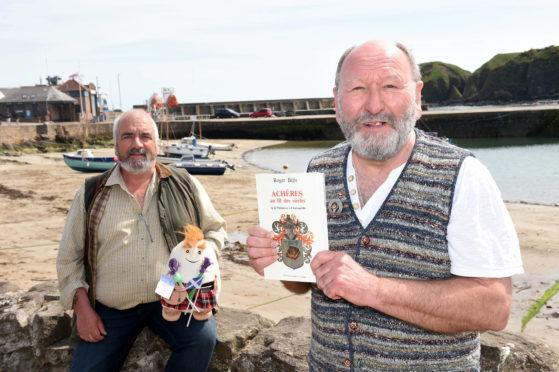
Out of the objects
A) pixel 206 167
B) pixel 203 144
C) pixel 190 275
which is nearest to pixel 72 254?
pixel 190 275

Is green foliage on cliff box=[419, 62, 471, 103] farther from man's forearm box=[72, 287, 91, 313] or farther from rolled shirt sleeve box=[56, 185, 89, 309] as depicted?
man's forearm box=[72, 287, 91, 313]

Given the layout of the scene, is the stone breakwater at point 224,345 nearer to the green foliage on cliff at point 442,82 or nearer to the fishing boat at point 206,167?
the fishing boat at point 206,167

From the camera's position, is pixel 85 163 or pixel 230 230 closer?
pixel 230 230

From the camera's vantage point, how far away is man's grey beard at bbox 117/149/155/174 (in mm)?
3477

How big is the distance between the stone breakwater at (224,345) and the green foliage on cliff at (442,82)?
6080 inches

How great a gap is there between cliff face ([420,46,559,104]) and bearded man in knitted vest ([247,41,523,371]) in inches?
4811

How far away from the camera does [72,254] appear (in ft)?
10.9

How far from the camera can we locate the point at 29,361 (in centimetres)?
374

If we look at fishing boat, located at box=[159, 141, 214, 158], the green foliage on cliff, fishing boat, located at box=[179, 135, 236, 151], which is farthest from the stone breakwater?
the green foliage on cliff

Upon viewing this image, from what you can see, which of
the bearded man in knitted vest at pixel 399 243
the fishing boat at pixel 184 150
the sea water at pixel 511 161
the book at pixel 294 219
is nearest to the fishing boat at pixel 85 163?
the fishing boat at pixel 184 150

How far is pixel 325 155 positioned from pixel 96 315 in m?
1.73

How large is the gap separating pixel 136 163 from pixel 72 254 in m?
0.68

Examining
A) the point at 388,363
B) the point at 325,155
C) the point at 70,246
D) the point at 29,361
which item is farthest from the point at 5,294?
the point at 388,363

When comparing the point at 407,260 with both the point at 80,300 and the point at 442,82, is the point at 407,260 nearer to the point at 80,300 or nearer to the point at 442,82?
the point at 80,300
